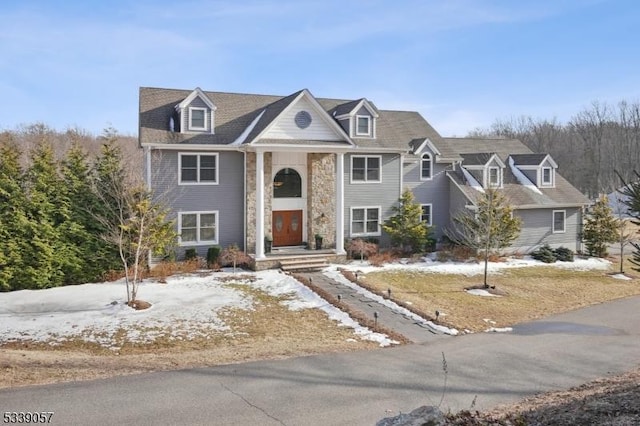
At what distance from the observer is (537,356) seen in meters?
12.9

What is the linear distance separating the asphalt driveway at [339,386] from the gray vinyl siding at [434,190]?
1590 cm

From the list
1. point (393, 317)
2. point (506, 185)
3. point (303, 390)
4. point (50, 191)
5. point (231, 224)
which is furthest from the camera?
point (506, 185)

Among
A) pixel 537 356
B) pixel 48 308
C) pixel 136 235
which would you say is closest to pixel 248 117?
pixel 136 235

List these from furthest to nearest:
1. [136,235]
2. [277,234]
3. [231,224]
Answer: [277,234] → [231,224] → [136,235]

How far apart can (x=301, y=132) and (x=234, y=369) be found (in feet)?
51.8

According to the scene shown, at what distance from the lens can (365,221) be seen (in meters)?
27.9

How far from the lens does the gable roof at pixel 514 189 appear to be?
29906 millimetres

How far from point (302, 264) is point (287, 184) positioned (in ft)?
16.4

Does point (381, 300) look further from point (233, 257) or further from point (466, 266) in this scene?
point (466, 266)

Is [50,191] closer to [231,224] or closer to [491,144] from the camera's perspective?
[231,224]

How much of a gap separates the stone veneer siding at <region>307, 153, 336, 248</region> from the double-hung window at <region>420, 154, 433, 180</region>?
6.20 meters

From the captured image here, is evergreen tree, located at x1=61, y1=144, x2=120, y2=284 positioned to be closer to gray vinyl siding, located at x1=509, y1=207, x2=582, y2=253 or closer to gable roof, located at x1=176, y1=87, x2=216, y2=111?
gable roof, located at x1=176, y1=87, x2=216, y2=111

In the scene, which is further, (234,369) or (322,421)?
(234,369)

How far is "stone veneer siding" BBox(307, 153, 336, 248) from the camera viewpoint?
26.6 metres
